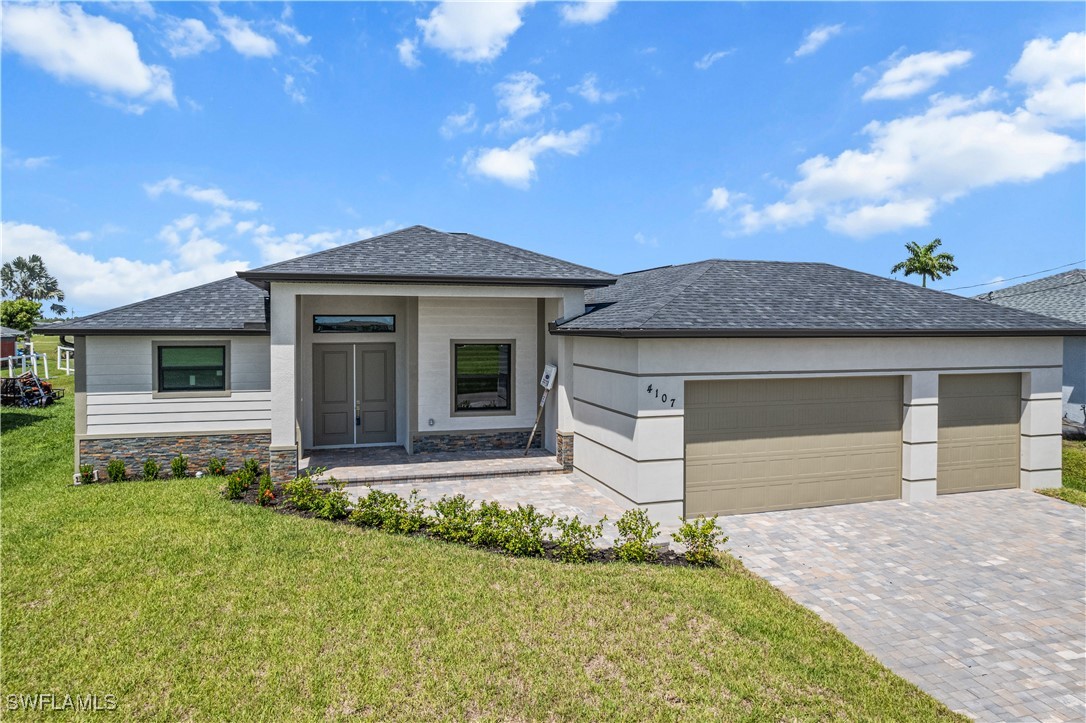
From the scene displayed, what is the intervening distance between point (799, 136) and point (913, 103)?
3.56 meters

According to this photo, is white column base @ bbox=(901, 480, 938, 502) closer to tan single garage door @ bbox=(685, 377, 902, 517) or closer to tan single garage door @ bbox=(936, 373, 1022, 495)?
tan single garage door @ bbox=(685, 377, 902, 517)

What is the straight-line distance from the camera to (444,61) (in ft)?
42.5

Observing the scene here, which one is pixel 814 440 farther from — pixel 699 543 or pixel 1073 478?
pixel 1073 478

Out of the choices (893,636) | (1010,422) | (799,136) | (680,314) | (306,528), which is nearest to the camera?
(893,636)

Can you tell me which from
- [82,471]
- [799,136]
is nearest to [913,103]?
[799,136]

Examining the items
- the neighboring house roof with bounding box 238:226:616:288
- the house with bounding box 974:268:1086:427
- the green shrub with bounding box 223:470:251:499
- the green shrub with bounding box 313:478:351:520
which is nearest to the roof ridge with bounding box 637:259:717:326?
the neighboring house roof with bounding box 238:226:616:288

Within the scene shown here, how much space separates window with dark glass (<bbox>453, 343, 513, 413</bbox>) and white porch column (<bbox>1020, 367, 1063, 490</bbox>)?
392 inches

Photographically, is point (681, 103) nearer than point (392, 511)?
No

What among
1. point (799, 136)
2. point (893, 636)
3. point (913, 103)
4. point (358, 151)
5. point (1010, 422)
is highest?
point (913, 103)

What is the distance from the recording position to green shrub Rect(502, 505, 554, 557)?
23.1 feet

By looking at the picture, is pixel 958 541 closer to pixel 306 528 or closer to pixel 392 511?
pixel 392 511

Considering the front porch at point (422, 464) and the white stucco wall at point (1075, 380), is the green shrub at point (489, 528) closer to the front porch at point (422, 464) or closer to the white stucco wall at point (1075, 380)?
the front porch at point (422, 464)

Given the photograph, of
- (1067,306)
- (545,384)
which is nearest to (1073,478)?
(545,384)

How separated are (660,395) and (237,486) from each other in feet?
22.8
